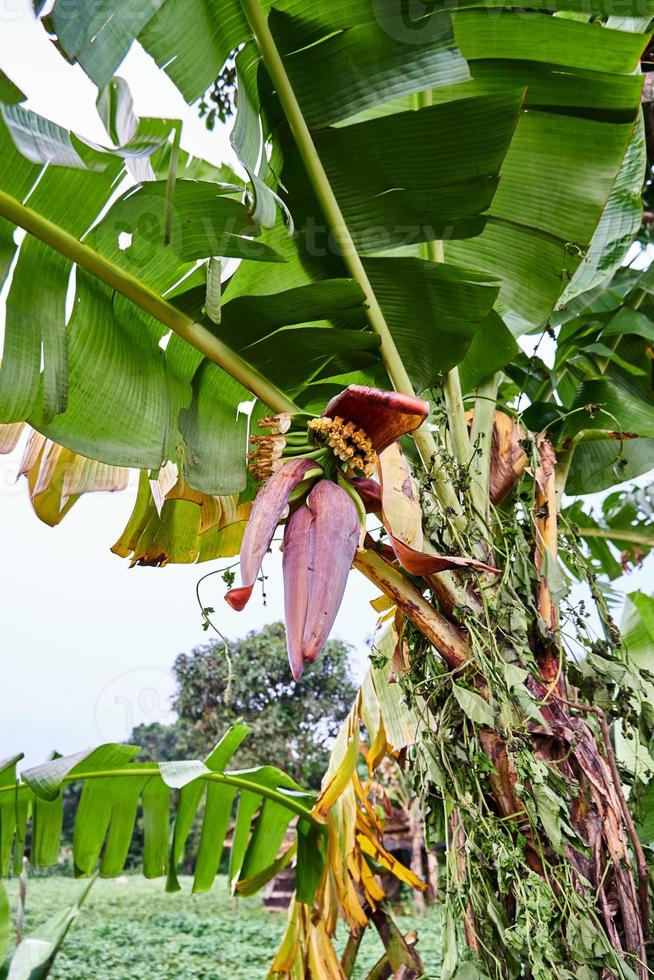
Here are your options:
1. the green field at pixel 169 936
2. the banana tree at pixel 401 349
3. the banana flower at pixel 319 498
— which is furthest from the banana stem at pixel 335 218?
the green field at pixel 169 936

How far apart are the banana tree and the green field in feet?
5.93

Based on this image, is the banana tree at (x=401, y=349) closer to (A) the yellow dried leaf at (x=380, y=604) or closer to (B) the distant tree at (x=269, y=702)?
(A) the yellow dried leaf at (x=380, y=604)

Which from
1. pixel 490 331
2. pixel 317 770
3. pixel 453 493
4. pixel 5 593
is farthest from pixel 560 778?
pixel 5 593

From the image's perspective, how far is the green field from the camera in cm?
242

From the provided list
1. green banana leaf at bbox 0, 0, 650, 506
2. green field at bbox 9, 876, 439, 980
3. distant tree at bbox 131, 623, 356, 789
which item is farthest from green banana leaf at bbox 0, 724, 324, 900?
distant tree at bbox 131, 623, 356, 789

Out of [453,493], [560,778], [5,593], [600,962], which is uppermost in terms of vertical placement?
[5,593]

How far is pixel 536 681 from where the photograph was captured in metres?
0.85

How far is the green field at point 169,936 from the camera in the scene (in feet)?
7.93

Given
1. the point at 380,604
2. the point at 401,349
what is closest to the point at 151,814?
the point at 380,604

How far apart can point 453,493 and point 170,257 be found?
0.42m

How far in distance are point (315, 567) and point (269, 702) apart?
4.03 meters

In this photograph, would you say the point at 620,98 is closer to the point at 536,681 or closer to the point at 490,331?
the point at 490,331

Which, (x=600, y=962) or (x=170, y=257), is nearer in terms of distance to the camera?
(x=600, y=962)

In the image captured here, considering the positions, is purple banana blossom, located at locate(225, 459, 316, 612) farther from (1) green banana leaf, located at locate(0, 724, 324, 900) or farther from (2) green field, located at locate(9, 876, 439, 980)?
(2) green field, located at locate(9, 876, 439, 980)
